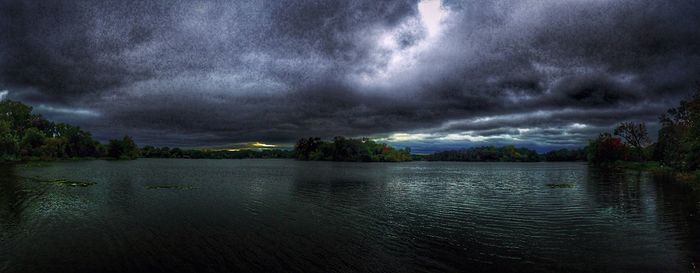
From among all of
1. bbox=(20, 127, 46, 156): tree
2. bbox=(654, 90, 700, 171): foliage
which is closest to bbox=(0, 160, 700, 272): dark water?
bbox=(654, 90, 700, 171): foliage

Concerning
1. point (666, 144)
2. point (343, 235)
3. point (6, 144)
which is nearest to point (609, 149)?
point (666, 144)

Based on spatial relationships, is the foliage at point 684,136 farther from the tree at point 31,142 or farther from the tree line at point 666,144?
the tree at point 31,142

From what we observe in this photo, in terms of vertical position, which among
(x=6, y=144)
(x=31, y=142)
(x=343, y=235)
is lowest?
(x=343, y=235)

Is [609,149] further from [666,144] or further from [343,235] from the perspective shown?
[343,235]

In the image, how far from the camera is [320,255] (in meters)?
18.6

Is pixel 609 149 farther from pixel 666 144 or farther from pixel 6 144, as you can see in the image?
pixel 6 144

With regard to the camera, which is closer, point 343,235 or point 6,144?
point 343,235

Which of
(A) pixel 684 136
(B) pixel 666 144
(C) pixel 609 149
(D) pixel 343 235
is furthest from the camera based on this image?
(C) pixel 609 149

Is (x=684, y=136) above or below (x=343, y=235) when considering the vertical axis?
above

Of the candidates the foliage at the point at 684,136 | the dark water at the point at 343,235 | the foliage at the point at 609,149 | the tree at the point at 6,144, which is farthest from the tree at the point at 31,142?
the foliage at the point at 609,149

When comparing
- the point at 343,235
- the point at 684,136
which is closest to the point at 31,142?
the point at 343,235

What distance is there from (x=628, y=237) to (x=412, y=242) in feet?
45.9

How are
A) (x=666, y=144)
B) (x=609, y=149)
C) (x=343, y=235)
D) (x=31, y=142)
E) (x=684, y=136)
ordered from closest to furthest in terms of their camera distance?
(x=343, y=235), (x=684, y=136), (x=666, y=144), (x=609, y=149), (x=31, y=142)

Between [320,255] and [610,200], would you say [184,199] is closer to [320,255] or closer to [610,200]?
[320,255]
